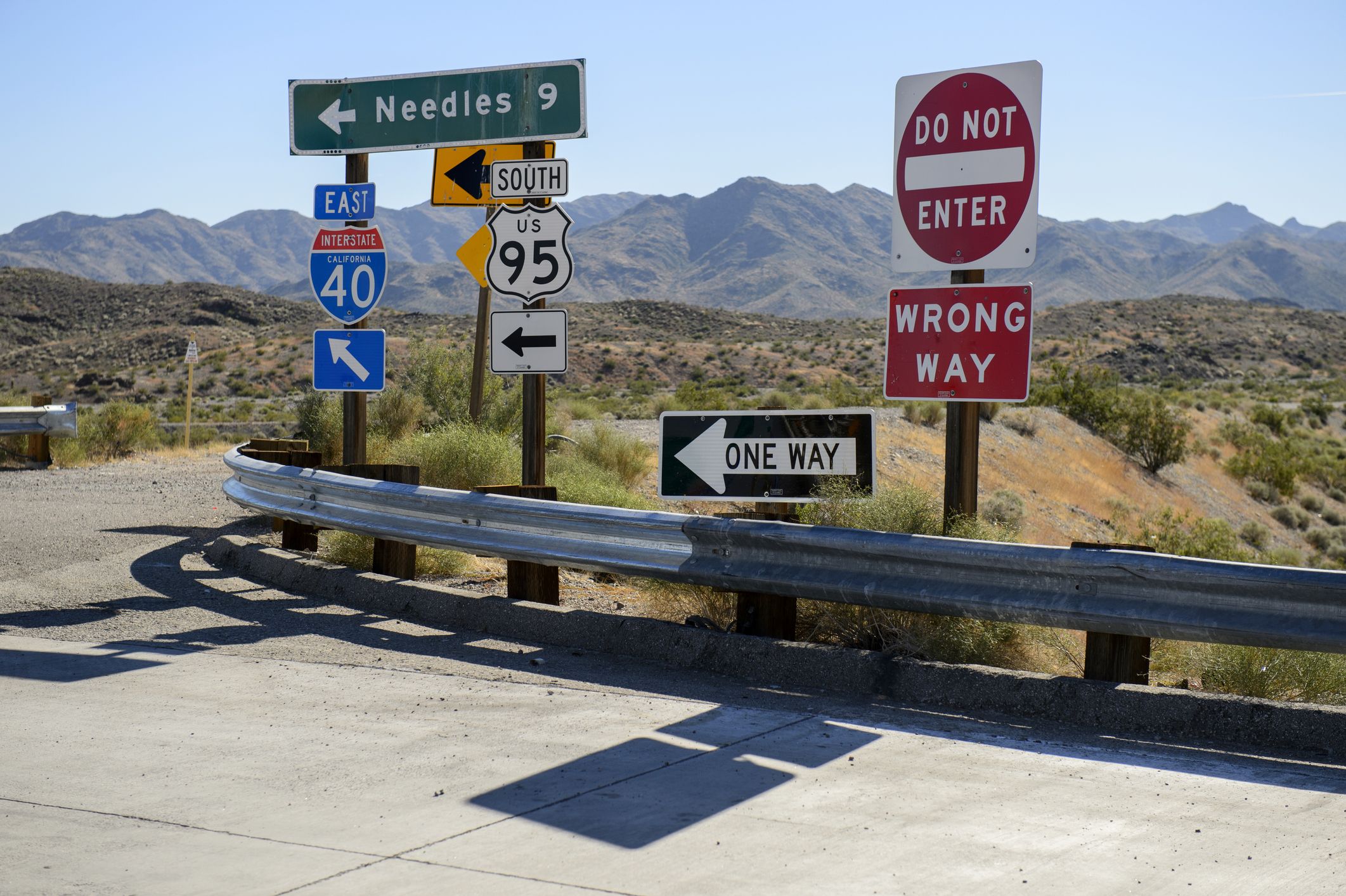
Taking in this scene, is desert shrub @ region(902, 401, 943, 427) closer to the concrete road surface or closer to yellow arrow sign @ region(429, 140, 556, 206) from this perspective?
yellow arrow sign @ region(429, 140, 556, 206)

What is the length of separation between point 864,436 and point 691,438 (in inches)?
42.1

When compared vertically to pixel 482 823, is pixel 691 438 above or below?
above

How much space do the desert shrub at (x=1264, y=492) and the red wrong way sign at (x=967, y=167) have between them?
102 ft

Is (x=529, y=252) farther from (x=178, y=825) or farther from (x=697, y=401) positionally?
(x=697, y=401)

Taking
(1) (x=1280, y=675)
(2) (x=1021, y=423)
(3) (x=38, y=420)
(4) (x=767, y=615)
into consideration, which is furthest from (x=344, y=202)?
(2) (x=1021, y=423)

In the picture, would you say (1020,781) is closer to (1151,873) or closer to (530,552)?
(1151,873)

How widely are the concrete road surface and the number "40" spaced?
13.9 ft

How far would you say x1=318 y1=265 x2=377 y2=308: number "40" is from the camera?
1166 centimetres

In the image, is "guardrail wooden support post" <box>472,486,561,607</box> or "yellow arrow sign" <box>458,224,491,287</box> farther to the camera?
"yellow arrow sign" <box>458,224,491,287</box>

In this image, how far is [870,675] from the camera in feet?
23.3

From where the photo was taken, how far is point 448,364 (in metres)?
22.8

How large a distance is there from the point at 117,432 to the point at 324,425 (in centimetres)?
791

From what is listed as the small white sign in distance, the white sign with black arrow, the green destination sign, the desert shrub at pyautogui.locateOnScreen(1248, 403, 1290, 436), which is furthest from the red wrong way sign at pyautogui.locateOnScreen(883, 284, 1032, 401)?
Answer: the desert shrub at pyautogui.locateOnScreen(1248, 403, 1290, 436)

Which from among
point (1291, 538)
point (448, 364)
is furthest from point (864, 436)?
point (1291, 538)
